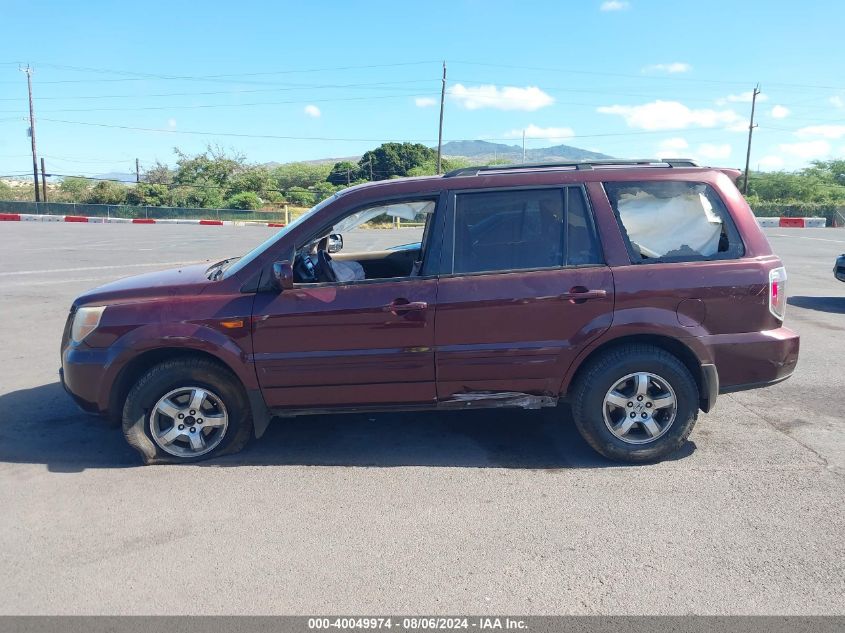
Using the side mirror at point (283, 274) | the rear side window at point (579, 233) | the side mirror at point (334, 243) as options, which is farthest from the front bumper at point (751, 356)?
the side mirror at point (334, 243)

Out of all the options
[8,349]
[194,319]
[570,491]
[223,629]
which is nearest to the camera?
[223,629]

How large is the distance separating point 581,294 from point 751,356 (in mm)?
1211

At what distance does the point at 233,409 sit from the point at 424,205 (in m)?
1.89

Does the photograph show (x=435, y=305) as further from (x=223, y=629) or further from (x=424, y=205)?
(x=223, y=629)

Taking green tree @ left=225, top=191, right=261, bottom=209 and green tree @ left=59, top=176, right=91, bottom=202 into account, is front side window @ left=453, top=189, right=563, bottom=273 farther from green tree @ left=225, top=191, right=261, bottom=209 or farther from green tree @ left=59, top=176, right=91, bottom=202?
green tree @ left=59, top=176, right=91, bottom=202

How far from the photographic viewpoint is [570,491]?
13.1 ft

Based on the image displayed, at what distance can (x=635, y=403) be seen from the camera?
4.35 metres

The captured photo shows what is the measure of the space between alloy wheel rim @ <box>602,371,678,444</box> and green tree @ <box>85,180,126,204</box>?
6126cm

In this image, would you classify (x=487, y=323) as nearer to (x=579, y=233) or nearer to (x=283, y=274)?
(x=579, y=233)

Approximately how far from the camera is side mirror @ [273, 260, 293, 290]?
421 centimetres

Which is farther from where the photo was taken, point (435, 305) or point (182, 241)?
point (182, 241)

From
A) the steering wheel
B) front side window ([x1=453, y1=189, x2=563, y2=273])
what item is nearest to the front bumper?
front side window ([x1=453, y1=189, x2=563, y2=273])

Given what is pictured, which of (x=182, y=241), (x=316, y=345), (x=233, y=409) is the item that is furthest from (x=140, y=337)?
(x=182, y=241)

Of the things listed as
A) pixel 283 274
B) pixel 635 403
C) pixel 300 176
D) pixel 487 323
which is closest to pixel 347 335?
pixel 283 274
